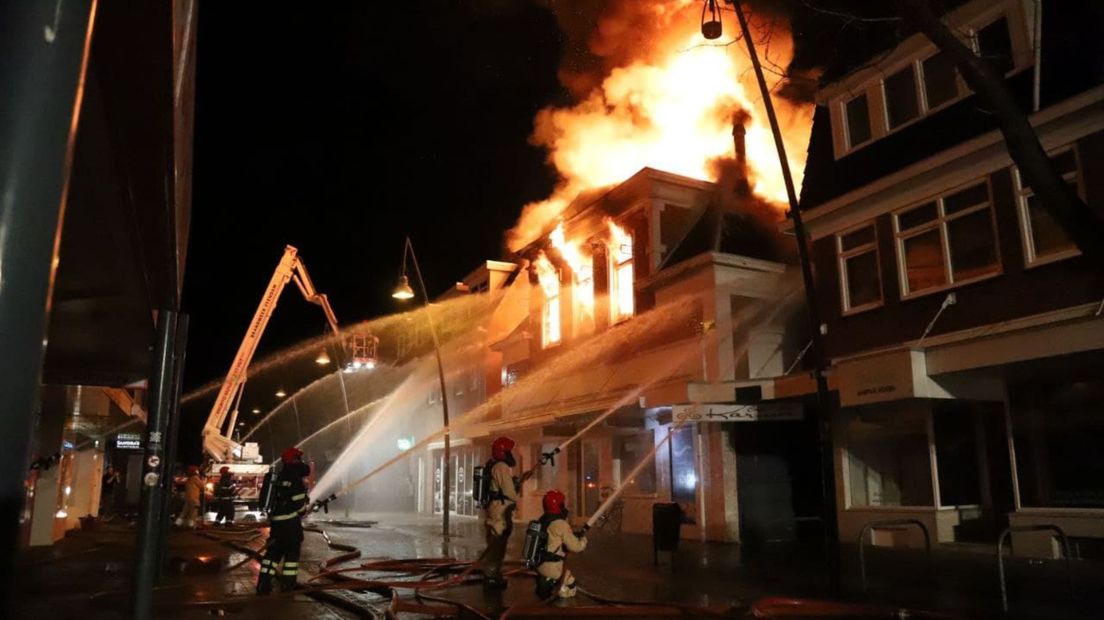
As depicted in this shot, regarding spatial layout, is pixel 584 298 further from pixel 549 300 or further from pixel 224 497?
pixel 224 497

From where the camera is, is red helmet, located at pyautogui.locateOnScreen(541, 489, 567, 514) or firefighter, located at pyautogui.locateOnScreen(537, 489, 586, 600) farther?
red helmet, located at pyautogui.locateOnScreen(541, 489, 567, 514)

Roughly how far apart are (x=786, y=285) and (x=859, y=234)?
3.04m

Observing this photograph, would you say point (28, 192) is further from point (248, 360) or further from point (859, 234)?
point (248, 360)

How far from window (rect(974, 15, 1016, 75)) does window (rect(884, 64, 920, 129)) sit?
125 centimetres

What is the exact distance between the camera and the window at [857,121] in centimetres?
1602

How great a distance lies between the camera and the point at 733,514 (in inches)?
661

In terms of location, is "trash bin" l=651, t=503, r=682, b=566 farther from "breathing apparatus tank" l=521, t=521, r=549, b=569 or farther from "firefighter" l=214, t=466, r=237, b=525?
"firefighter" l=214, t=466, r=237, b=525

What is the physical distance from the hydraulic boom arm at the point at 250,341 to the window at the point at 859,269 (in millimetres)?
13720

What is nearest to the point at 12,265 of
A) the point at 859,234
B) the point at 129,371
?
the point at 129,371

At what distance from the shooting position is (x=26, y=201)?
1.41 meters

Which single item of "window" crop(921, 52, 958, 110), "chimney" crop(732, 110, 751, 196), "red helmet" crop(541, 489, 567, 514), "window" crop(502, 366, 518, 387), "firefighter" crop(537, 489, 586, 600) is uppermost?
"chimney" crop(732, 110, 751, 196)

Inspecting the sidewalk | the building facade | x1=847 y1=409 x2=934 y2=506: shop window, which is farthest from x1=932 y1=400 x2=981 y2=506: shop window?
the sidewalk

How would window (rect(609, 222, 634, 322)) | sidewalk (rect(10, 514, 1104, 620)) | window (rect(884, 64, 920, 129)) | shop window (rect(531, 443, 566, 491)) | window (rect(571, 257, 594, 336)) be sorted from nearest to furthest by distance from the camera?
sidewalk (rect(10, 514, 1104, 620)) < window (rect(884, 64, 920, 129)) < window (rect(609, 222, 634, 322)) < window (rect(571, 257, 594, 336)) < shop window (rect(531, 443, 566, 491))

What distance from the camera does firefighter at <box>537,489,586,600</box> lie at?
8828mm
